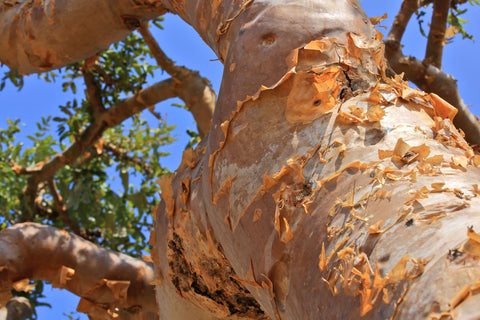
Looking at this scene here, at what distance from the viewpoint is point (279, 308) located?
1083 mm

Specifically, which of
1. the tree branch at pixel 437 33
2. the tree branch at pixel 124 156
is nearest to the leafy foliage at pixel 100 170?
the tree branch at pixel 124 156

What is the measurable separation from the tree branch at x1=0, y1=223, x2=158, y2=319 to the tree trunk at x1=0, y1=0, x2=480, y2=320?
1.17 metres

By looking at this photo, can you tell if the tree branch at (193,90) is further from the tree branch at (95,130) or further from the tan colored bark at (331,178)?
the tan colored bark at (331,178)

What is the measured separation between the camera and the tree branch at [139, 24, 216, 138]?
3295mm

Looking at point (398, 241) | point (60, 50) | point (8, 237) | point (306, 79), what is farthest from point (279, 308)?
point (8, 237)

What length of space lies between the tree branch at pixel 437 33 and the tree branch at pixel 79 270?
2118mm

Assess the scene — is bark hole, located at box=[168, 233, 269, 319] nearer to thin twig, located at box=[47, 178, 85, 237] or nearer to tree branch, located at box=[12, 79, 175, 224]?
tree branch, located at box=[12, 79, 175, 224]

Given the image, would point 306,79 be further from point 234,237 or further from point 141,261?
point 141,261

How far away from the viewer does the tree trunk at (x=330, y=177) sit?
0.77 m

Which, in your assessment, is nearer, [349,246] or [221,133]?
[349,246]

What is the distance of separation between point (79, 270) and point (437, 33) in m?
2.49

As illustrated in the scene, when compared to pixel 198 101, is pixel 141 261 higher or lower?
lower

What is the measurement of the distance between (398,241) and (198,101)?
2629mm

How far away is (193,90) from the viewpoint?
11.2ft
